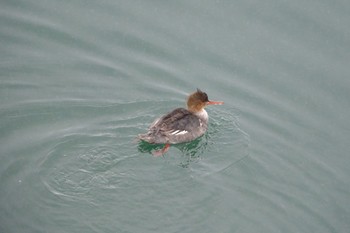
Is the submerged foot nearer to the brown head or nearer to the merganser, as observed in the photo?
the merganser

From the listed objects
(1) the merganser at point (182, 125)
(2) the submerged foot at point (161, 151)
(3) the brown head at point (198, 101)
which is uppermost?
(3) the brown head at point (198, 101)

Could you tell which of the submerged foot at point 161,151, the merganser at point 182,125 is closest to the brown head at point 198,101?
the merganser at point 182,125

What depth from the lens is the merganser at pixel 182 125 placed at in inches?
445

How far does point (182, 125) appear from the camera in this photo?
38.4ft

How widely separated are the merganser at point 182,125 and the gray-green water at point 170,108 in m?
0.24

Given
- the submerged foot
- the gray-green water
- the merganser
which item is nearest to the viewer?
the gray-green water

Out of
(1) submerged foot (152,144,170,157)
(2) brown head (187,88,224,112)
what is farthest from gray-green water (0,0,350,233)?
(2) brown head (187,88,224,112)

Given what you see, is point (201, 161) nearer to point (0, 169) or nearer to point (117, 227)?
point (117, 227)

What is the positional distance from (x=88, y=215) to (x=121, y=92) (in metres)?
3.46

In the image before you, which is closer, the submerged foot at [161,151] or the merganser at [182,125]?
the submerged foot at [161,151]

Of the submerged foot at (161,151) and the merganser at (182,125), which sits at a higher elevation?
the merganser at (182,125)

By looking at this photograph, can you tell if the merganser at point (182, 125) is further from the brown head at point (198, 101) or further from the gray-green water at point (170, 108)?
the gray-green water at point (170, 108)

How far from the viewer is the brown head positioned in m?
12.1

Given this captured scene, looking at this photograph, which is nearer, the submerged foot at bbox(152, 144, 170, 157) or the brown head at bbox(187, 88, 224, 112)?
the submerged foot at bbox(152, 144, 170, 157)
